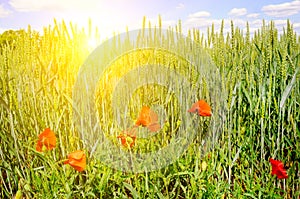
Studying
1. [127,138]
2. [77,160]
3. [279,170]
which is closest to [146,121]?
[127,138]

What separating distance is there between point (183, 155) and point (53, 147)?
50cm

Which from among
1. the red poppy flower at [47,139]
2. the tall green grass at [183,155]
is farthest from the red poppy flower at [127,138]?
the red poppy flower at [47,139]

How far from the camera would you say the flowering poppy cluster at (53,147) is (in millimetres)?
1212

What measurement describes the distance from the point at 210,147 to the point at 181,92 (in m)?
0.24

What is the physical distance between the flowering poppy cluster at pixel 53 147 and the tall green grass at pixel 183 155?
0.12 ft

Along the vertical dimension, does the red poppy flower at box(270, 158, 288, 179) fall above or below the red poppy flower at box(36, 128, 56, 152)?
below

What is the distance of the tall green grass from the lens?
128 centimetres

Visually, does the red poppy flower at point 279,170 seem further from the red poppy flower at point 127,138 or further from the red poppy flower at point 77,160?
the red poppy flower at point 77,160

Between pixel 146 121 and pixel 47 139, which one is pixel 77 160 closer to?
pixel 47 139

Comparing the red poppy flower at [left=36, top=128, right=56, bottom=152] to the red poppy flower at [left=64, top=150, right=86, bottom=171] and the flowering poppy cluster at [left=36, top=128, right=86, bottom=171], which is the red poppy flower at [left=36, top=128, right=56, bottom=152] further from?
the red poppy flower at [left=64, top=150, right=86, bottom=171]

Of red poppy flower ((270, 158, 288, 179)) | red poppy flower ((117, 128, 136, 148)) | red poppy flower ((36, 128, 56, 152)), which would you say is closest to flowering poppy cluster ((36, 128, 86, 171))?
red poppy flower ((36, 128, 56, 152))

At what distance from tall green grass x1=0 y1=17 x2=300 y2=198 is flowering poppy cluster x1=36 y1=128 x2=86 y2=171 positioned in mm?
37

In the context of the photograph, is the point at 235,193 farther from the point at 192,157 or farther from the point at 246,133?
the point at 246,133

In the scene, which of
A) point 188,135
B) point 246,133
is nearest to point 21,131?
point 188,135
